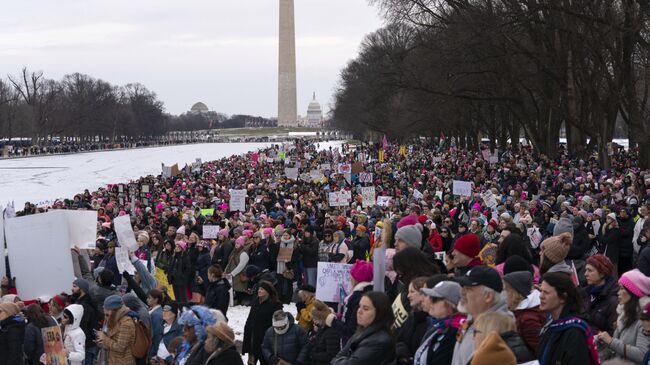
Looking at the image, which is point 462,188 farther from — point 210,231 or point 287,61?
point 287,61

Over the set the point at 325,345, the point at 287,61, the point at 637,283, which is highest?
the point at 287,61

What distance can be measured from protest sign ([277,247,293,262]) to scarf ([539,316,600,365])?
8372mm

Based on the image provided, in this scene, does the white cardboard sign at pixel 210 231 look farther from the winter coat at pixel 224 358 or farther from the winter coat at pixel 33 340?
the winter coat at pixel 224 358

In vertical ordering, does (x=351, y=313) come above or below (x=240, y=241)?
above

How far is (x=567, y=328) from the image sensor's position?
521cm

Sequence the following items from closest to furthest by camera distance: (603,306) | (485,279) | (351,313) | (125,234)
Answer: (485,279)
(603,306)
(351,313)
(125,234)

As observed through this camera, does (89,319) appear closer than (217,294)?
Yes

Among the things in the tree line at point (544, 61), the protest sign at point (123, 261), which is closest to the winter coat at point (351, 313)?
the protest sign at point (123, 261)

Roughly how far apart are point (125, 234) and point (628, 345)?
703 cm

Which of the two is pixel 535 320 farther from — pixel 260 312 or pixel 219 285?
pixel 219 285

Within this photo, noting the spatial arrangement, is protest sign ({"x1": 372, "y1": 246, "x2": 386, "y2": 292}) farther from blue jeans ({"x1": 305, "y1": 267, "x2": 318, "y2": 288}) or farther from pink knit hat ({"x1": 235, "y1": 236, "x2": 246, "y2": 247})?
pink knit hat ({"x1": 235, "y1": 236, "x2": 246, "y2": 247})

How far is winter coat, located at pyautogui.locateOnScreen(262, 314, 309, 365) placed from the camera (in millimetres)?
7375

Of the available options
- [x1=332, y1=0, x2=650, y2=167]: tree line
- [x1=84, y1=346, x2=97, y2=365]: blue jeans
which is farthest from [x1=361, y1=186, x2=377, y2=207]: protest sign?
[x1=84, y1=346, x2=97, y2=365]: blue jeans

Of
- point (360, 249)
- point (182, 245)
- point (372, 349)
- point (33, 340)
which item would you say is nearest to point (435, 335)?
point (372, 349)
